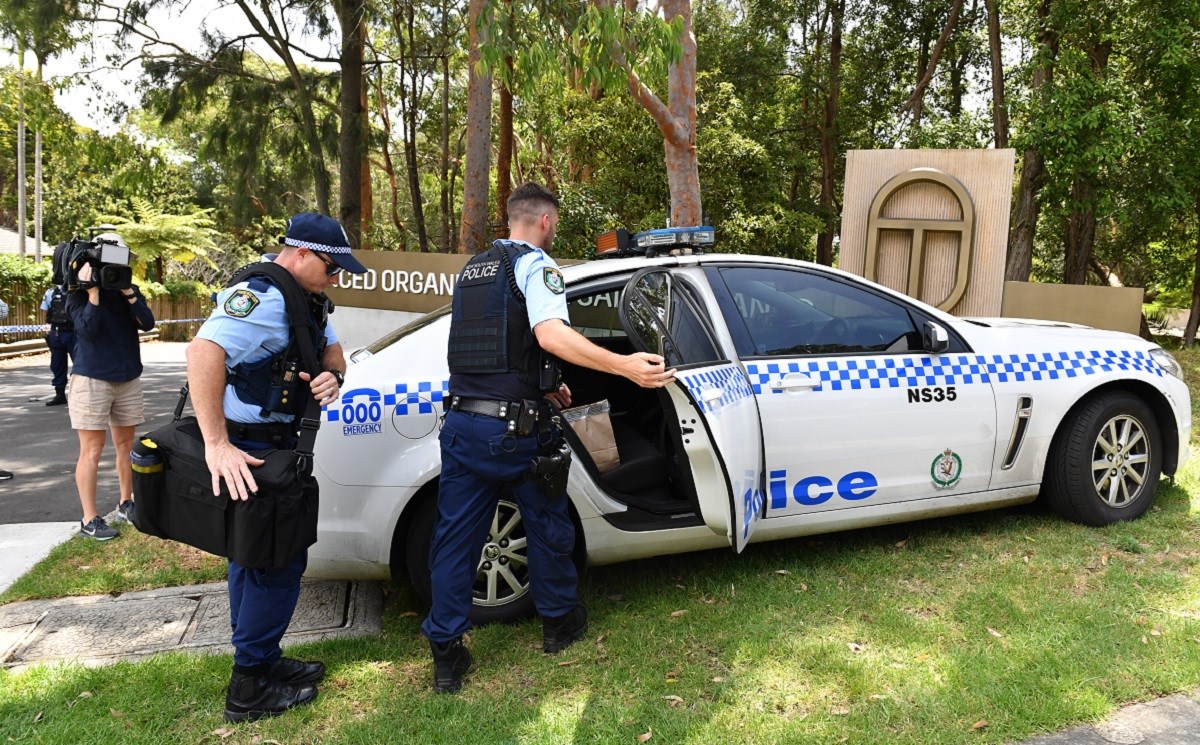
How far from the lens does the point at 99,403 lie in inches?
184

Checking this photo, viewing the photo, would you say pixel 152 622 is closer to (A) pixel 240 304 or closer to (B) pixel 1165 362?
(A) pixel 240 304

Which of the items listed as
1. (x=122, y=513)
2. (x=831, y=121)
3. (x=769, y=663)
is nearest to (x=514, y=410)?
(x=769, y=663)

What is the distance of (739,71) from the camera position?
19422mm

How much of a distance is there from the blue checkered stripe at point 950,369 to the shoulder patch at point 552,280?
100cm

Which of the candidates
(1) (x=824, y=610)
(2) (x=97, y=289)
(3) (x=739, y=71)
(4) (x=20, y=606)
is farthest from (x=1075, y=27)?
(4) (x=20, y=606)

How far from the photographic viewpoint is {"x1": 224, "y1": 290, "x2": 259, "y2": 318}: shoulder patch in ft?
8.46

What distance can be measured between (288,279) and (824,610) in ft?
7.94

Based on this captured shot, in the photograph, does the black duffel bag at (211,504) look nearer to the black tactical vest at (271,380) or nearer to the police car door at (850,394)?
the black tactical vest at (271,380)

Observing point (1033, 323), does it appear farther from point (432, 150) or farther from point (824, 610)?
point (432, 150)

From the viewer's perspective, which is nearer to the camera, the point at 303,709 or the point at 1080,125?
the point at 303,709

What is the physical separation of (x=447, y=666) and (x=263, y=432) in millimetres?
1027

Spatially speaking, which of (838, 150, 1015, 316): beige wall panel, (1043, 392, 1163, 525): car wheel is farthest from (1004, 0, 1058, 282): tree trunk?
(1043, 392, 1163, 525): car wheel

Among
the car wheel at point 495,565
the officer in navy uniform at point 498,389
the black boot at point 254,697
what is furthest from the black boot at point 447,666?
the black boot at point 254,697

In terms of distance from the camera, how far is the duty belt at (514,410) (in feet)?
9.36
